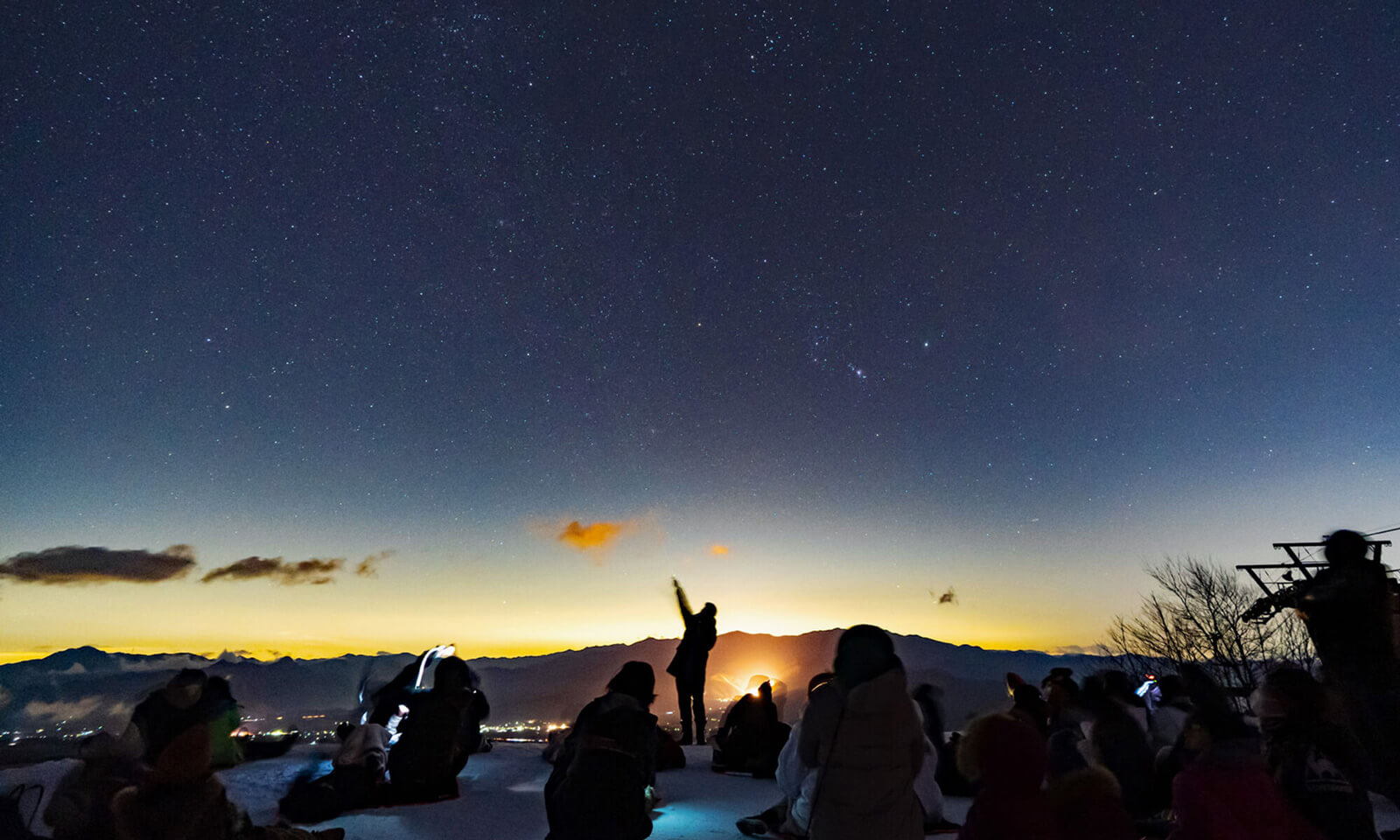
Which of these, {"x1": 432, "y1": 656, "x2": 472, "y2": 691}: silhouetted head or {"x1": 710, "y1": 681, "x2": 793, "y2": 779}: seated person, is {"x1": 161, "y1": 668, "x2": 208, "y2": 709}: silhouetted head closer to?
{"x1": 432, "y1": 656, "x2": 472, "y2": 691}: silhouetted head

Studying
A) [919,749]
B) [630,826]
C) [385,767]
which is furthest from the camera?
[385,767]

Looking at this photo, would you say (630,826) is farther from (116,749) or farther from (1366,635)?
(1366,635)

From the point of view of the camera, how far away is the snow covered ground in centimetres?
718

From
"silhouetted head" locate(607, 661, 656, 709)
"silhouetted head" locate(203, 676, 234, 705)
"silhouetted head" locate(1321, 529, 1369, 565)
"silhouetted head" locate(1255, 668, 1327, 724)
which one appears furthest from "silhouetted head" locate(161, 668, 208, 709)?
"silhouetted head" locate(1321, 529, 1369, 565)

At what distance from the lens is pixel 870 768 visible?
412cm

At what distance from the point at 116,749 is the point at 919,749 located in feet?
19.0

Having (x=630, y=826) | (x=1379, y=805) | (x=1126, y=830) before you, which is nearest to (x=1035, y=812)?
(x=1126, y=830)

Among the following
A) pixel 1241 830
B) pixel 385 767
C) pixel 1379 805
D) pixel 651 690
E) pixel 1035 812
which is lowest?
pixel 1379 805

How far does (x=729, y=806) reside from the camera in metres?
8.56

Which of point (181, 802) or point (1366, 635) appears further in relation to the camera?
point (1366, 635)

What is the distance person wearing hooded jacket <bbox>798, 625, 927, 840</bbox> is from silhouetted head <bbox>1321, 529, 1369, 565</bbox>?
5.02m

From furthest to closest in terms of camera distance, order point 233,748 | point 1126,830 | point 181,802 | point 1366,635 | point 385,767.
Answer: point 385,767, point 233,748, point 1366,635, point 181,802, point 1126,830

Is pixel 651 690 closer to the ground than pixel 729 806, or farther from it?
farther from it

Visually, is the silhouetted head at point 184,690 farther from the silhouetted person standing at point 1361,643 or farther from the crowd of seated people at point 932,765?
the silhouetted person standing at point 1361,643
